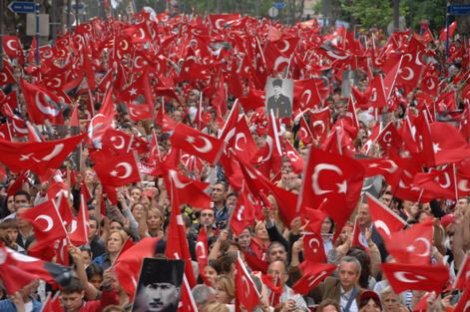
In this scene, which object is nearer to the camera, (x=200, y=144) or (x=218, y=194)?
(x=200, y=144)

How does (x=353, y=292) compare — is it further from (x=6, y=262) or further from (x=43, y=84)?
(x=43, y=84)

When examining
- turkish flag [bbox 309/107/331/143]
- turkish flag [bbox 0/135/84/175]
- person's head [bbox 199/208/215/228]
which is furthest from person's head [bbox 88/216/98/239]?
turkish flag [bbox 309/107/331/143]

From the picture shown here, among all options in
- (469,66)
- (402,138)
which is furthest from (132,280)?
(469,66)

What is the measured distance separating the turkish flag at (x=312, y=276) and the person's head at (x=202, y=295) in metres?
0.80

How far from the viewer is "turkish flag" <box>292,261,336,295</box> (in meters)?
11.3

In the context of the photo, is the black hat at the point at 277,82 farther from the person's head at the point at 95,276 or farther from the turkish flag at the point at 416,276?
the turkish flag at the point at 416,276

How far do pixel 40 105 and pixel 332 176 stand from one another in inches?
353

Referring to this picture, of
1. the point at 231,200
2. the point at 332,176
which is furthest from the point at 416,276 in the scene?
the point at 231,200

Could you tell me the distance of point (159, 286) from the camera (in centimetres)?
941

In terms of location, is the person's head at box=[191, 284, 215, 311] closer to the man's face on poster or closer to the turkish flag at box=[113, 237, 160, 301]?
the turkish flag at box=[113, 237, 160, 301]

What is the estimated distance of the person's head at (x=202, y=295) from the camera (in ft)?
34.6

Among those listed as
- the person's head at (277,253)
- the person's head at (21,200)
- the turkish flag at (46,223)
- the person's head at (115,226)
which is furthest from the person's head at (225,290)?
the person's head at (21,200)

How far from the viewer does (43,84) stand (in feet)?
85.4

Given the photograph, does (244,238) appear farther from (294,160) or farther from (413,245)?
(294,160)
